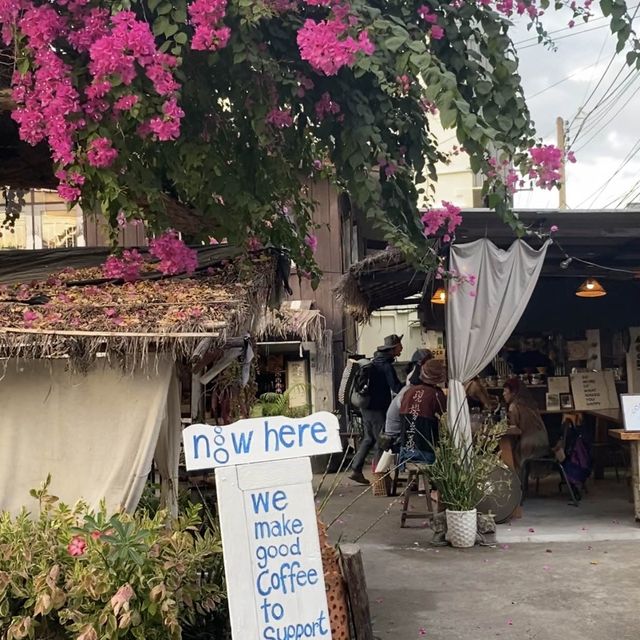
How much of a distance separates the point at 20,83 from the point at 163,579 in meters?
3.09

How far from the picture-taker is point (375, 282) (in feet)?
33.6

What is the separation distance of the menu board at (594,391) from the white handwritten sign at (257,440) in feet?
23.5

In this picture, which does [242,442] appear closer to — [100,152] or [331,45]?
[100,152]

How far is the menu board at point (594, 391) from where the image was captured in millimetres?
10180

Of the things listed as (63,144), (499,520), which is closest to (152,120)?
(63,144)

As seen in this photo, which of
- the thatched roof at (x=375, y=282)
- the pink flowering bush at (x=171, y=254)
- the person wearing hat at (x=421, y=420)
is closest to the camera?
the pink flowering bush at (x=171, y=254)

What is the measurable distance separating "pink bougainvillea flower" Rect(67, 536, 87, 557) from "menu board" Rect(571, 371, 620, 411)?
305 inches

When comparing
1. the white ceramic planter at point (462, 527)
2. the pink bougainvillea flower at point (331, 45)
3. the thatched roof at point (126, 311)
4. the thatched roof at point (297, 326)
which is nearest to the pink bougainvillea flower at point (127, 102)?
the pink bougainvillea flower at point (331, 45)

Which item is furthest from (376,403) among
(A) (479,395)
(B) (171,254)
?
(B) (171,254)

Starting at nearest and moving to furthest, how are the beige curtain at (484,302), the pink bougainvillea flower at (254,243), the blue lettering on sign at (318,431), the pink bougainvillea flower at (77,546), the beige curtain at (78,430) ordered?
the blue lettering on sign at (318,431), the pink bougainvillea flower at (77,546), the beige curtain at (78,430), the pink bougainvillea flower at (254,243), the beige curtain at (484,302)

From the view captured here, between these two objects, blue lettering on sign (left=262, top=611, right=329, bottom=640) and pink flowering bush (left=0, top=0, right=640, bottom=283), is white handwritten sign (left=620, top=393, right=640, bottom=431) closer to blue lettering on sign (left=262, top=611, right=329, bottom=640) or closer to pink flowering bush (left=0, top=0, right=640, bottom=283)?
pink flowering bush (left=0, top=0, right=640, bottom=283)

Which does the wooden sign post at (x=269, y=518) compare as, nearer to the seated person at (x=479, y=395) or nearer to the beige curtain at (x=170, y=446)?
the beige curtain at (x=170, y=446)

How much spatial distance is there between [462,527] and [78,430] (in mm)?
3932

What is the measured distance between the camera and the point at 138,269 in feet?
17.6
